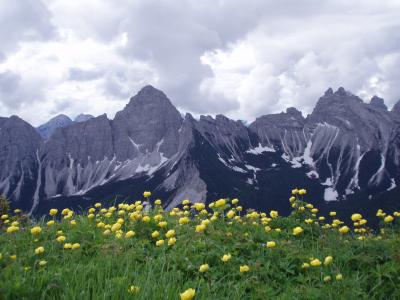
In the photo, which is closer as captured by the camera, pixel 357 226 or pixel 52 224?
pixel 52 224

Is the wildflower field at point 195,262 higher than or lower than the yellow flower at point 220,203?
lower

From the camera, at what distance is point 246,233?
27.0 feet

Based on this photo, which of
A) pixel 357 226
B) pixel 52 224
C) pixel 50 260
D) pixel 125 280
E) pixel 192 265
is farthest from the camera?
pixel 357 226

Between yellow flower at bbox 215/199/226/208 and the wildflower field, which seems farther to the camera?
yellow flower at bbox 215/199/226/208

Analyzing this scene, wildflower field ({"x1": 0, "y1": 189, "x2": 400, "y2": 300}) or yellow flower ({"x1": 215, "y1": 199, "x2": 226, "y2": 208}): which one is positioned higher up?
yellow flower ({"x1": 215, "y1": 199, "x2": 226, "y2": 208})

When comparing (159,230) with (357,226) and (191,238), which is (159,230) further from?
(357,226)

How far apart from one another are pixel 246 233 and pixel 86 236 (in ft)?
10.3

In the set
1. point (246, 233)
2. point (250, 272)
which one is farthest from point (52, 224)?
point (250, 272)

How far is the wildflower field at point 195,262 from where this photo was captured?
5195 mm

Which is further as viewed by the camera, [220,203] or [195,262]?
[220,203]

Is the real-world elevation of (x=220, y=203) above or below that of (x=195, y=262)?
above

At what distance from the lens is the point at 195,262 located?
6582 millimetres

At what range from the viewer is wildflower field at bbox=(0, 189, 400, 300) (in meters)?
5.20

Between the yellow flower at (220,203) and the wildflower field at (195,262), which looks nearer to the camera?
the wildflower field at (195,262)
